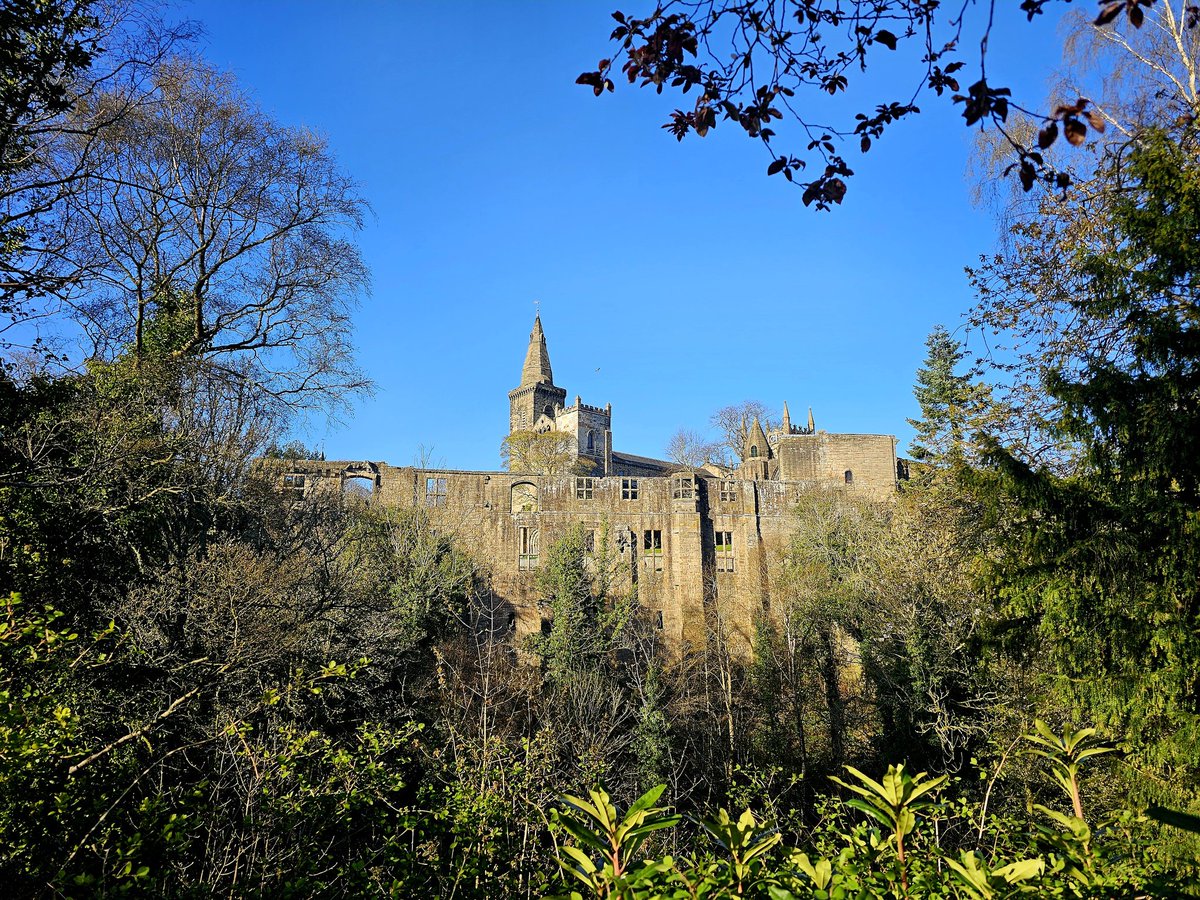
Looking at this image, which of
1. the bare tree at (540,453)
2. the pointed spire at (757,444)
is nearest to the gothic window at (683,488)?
the pointed spire at (757,444)

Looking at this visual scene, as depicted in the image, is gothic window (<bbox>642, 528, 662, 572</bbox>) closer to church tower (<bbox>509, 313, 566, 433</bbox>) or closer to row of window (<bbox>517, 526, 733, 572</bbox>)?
row of window (<bbox>517, 526, 733, 572</bbox>)

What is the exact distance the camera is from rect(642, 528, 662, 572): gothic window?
115 ft

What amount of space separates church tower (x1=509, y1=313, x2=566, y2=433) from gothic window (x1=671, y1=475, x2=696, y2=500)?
4029cm

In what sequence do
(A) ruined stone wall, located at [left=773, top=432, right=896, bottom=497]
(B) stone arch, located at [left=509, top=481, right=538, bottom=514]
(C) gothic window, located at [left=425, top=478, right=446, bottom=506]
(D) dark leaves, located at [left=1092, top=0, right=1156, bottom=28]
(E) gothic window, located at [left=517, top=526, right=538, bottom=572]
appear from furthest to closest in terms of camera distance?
(A) ruined stone wall, located at [left=773, top=432, right=896, bottom=497] → (B) stone arch, located at [left=509, top=481, right=538, bottom=514] → (C) gothic window, located at [left=425, top=478, right=446, bottom=506] → (E) gothic window, located at [left=517, top=526, right=538, bottom=572] → (D) dark leaves, located at [left=1092, top=0, right=1156, bottom=28]

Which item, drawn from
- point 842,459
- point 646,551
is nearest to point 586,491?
point 646,551

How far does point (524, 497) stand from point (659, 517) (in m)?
6.84

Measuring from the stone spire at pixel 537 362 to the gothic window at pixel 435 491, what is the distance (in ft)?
139

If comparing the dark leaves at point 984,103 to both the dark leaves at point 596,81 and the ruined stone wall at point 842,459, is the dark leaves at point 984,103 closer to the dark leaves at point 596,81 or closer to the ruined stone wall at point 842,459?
the dark leaves at point 596,81

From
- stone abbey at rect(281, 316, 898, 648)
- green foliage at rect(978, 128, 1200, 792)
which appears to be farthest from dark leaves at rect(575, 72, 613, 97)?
stone abbey at rect(281, 316, 898, 648)

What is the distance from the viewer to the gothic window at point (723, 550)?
118 ft

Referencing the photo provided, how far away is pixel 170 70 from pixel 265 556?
8501mm

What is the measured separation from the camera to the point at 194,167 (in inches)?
535

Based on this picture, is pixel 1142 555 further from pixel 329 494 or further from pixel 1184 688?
pixel 329 494

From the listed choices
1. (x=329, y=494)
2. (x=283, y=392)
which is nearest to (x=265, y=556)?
(x=283, y=392)
